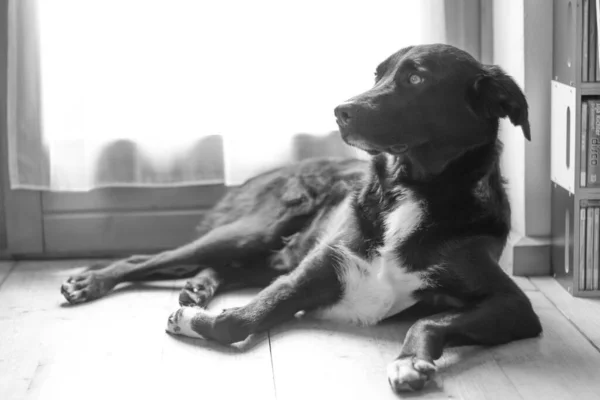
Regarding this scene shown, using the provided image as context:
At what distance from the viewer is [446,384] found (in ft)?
6.88

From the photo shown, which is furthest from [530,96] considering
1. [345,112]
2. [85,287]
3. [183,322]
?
[85,287]

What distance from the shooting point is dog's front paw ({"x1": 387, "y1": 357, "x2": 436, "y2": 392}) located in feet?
6.66

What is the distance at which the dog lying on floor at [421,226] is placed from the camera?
7.64 ft

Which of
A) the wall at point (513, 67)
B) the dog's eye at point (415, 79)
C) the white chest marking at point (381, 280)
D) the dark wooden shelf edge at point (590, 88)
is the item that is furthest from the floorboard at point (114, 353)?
the dark wooden shelf edge at point (590, 88)

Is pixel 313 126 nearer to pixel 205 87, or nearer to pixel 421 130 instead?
pixel 205 87

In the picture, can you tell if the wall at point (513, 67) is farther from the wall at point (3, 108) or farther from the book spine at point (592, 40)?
the wall at point (3, 108)

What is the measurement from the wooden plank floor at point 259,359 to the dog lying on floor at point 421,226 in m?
0.07

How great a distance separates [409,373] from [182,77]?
5.17 feet

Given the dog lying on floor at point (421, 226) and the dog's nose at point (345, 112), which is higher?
the dog's nose at point (345, 112)

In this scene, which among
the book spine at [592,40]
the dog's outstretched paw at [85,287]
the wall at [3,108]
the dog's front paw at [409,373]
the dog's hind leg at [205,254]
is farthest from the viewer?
the wall at [3,108]

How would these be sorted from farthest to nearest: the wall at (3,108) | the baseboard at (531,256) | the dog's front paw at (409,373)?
the wall at (3,108) → the baseboard at (531,256) → the dog's front paw at (409,373)

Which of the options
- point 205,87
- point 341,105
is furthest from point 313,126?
point 341,105

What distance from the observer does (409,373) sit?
2041mm

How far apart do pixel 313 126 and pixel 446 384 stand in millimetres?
1377
